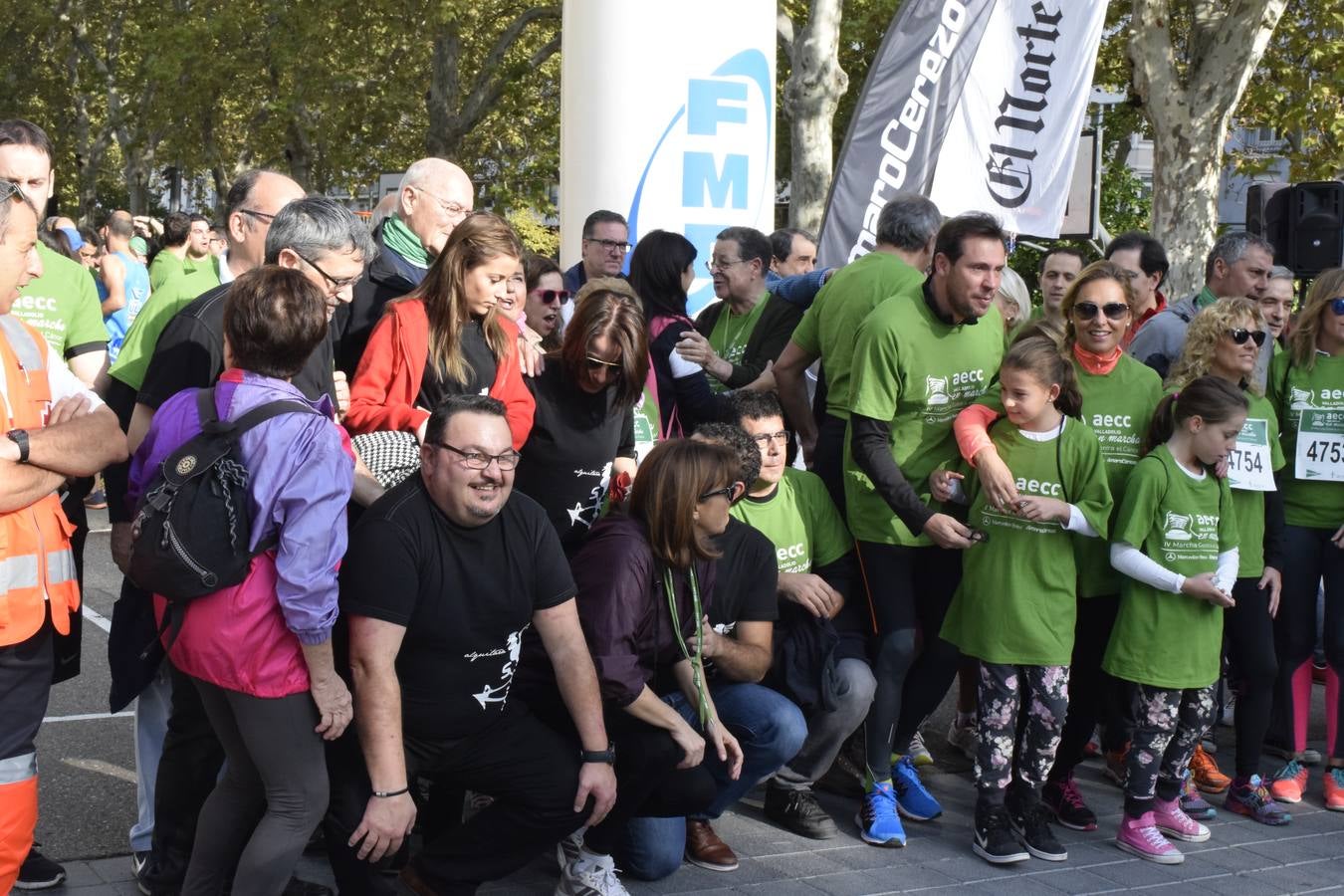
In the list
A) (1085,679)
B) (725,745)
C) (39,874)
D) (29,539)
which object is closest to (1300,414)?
(1085,679)

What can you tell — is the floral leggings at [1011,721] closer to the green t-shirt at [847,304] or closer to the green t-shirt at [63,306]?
the green t-shirt at [847,304]

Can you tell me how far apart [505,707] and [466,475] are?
2.43ft

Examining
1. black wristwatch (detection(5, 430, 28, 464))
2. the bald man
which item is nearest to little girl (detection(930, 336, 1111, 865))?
the bald man

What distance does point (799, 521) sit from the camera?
17.3ft

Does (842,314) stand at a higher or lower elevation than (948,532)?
higher

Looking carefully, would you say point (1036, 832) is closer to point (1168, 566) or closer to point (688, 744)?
point (1168, 566)

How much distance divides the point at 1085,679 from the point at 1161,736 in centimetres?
43

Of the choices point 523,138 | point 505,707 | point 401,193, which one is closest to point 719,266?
point 401,193

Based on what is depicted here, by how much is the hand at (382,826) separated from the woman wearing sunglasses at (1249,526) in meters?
3.23

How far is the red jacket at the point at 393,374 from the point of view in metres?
4.38

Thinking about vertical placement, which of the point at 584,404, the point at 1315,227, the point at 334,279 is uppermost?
the point at 1315,227

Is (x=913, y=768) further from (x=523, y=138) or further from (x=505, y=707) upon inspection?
(x=523, y=138)

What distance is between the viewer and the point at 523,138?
31734 millimetres

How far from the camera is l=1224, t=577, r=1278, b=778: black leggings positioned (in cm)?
557
